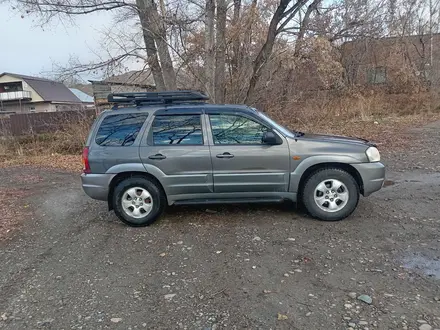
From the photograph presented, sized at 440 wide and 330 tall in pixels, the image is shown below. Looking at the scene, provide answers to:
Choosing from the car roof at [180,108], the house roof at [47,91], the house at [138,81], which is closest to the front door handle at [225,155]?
the car roof at [180,108]

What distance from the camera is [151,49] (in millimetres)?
12734

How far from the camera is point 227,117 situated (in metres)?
4.96

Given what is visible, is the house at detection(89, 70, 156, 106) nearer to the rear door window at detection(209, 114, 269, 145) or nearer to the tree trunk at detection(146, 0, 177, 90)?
the tree trunk at detection(146, 0, 177, 90)

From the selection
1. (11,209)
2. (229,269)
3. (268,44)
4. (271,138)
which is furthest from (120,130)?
(268,44)

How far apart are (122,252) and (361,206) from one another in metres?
3.71

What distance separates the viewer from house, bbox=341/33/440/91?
21.7 m

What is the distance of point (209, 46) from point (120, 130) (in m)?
8.03

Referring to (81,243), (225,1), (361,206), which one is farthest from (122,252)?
(225,1)

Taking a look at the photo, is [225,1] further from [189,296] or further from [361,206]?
[189,296]

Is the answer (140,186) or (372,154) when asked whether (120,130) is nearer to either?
(140,186)

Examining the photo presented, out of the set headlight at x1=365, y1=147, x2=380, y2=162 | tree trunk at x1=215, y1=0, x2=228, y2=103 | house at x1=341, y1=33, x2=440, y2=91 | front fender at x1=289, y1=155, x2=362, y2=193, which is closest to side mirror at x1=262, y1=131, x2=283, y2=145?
front fender at x1=289, y1=155, x2=362, y2=193

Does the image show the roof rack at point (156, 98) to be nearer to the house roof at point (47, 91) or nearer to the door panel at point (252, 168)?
the door panel at point (252, 168)

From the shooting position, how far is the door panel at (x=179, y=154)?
4.86 m

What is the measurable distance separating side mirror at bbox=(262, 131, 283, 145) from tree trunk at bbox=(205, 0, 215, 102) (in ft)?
26.7
